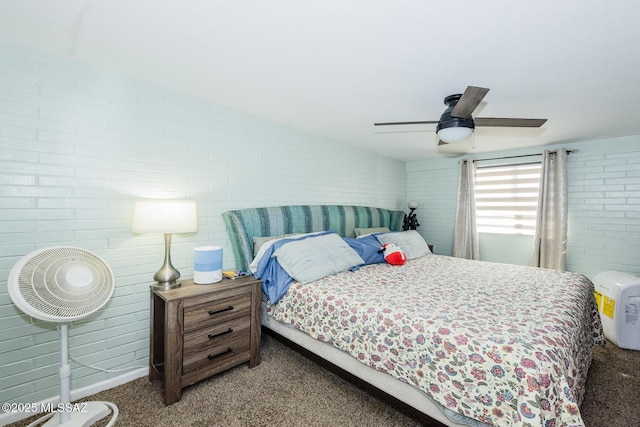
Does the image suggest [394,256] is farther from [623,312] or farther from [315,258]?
[623,312]

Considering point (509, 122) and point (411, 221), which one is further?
point (411, 221)

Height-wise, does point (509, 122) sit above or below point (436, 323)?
above

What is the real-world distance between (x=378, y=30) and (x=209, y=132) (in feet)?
5.46

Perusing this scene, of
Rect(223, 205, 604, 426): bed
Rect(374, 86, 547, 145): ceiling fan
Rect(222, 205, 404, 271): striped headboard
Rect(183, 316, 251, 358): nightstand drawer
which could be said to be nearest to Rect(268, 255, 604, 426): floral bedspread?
Rect(223, 205, 604, 426): bed

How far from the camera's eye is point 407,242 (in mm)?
3375

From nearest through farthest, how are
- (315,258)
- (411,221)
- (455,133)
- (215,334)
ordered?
(215,334) → (455,133) → (315,258) → (411,221)

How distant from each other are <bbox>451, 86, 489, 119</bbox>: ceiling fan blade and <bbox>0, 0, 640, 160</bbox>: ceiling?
0.22 m

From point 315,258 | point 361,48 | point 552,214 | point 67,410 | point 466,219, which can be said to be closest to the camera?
point 67,410

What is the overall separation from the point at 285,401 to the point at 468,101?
2.34 metres

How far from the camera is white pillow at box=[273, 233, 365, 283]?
2.26 meters

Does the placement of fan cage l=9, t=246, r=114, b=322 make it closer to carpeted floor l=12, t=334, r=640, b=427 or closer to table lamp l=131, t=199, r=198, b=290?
table lamp l=131, t=199, r=198, b=290

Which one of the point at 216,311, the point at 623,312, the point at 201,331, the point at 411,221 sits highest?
the point at 411,221

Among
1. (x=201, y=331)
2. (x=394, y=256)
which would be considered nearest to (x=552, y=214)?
(x=394, y=256)

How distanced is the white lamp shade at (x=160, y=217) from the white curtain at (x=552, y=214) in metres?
4.28
